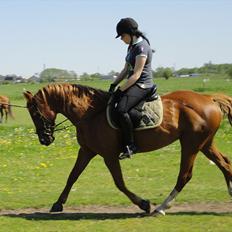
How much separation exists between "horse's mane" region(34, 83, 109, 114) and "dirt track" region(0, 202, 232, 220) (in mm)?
1790

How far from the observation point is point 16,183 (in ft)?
40.7

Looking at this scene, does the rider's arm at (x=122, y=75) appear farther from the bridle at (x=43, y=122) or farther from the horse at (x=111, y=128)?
the bridle at (x=43, y=122)

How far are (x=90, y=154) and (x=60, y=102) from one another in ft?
3.52

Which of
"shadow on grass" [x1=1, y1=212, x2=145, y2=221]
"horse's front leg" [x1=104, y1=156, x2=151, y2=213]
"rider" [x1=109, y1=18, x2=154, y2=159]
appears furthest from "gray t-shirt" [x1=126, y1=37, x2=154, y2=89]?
"shadow on grass" [x1=1, y1=212, x2=145, y2=221]

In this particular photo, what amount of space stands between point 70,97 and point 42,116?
0.57 meters

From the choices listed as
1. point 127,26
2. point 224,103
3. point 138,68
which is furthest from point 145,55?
point 224,103

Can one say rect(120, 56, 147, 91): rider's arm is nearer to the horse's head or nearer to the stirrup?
the stirrup

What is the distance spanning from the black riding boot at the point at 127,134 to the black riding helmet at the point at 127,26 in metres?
1.34

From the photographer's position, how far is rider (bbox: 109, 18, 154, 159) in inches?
342

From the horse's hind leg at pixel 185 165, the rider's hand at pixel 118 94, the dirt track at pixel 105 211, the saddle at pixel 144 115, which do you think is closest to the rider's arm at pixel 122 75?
the rider's hand at pixel 118 94

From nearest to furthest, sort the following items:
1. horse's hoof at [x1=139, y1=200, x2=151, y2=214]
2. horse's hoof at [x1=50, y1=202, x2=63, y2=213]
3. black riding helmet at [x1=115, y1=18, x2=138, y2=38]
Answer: black riding helmet at [x1=115, y1=18, x2=138, y2=38], horse's hoof at [x1=139, y1=200, x2=151, y2=214], horse's hoof at [x1=50, y1=202, x2=63, y2=213]

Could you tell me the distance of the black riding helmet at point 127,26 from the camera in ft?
28.7

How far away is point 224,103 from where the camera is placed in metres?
9.74

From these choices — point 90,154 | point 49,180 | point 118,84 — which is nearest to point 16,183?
point 49,180
